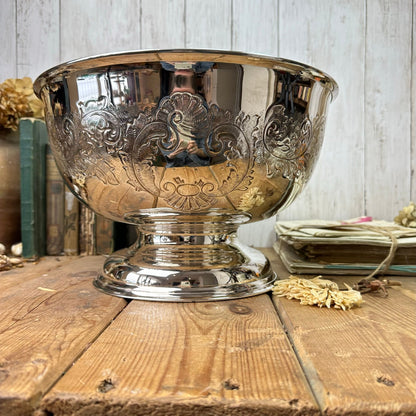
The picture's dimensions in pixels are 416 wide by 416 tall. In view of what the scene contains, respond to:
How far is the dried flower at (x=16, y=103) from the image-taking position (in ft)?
3.35

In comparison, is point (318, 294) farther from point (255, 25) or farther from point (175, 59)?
point (255, 25)

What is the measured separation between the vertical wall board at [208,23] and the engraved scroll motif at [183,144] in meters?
0.70

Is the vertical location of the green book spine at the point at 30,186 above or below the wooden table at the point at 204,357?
above

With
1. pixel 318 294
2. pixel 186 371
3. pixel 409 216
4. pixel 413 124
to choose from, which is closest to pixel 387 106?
pixel 413 124

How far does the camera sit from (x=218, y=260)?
2.17ft

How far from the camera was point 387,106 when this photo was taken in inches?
48.1

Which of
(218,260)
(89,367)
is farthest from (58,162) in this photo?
(89,367)

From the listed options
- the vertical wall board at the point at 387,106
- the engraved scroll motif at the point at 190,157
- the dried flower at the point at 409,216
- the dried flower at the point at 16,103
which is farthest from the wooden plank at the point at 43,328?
the vertical wall board at the point at 387,106

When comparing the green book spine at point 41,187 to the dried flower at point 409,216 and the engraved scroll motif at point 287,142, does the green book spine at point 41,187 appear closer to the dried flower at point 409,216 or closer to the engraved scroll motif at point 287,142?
the engraved scroll motif at point 287,142

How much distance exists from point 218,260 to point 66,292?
0.82ft

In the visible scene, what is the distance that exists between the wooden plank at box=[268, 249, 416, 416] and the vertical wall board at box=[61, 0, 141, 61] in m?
0.96

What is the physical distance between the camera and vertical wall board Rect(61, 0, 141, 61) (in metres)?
1.22

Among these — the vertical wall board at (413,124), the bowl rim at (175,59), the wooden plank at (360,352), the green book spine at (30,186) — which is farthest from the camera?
the vertical wall board at (413,124)

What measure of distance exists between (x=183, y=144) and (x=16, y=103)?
0.68m
